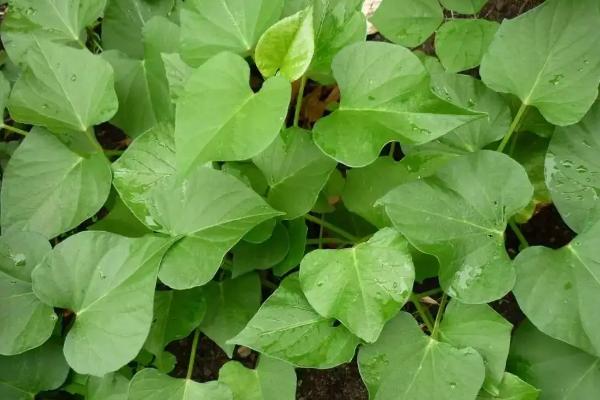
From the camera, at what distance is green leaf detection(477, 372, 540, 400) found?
40.3 inches

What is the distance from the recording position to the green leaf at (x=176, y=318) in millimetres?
1238

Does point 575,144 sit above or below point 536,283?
above

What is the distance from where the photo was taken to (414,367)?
3.43ft

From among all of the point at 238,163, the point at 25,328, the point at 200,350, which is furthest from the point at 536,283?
the point at 25,328

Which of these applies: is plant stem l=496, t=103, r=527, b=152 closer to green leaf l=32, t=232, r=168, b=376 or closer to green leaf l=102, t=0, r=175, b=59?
green leaf l=32, t=232, r=168, b=376

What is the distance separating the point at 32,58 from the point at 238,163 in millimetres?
446

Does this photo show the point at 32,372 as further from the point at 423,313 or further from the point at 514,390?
the point at 514,390

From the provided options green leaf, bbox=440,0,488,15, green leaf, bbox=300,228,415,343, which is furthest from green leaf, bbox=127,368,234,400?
green leaf, bbox=440,0,488,15

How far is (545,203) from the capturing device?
4.09ft

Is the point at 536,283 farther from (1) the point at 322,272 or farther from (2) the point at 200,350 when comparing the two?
(2) the point at 200,350

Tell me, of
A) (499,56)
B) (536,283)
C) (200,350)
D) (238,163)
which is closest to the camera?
(536,283)

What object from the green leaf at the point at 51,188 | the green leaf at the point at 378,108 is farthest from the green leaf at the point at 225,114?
the green leaf at the point at 51,188

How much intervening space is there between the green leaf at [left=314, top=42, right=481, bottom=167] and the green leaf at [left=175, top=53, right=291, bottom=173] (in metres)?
0.11

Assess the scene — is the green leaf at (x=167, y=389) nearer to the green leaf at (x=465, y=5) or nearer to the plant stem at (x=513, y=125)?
the plant stem at (x=513, y=125)
